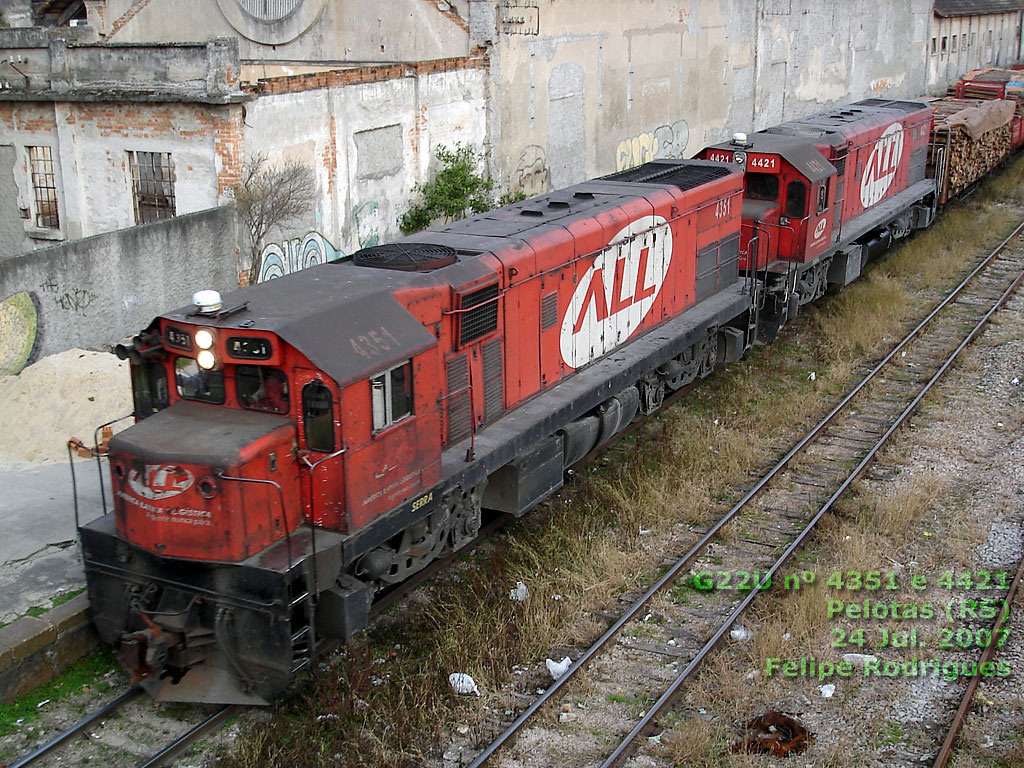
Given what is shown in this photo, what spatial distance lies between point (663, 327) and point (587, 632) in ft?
16.8

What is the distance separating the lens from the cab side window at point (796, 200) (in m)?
15.9

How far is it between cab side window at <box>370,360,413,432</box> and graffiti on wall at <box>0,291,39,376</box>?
7356 millimetres

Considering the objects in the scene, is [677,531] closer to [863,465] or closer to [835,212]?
[863,465]

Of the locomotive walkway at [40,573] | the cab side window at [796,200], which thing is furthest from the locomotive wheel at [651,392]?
the locomotive walkway at [40,573]

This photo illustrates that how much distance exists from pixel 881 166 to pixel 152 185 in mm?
13103

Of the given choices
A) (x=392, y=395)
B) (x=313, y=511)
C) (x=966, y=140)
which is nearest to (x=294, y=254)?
(x=392, y=395)

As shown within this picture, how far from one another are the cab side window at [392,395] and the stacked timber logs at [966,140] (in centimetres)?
1878

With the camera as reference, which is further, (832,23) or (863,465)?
(832,23)

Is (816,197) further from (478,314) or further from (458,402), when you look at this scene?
(458,402)

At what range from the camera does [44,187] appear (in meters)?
A: 17.1

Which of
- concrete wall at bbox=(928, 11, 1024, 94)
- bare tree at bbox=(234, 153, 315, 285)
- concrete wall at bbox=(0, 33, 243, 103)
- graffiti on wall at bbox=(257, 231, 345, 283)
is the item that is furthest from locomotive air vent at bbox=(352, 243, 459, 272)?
concrete wall at bbox=(928, 11, 1024, 94)

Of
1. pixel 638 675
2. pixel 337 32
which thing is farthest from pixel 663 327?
pixel 337 32

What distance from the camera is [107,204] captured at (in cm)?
1667

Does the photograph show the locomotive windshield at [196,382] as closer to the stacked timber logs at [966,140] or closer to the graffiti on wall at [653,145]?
the graffiti on wall at [653,145]
